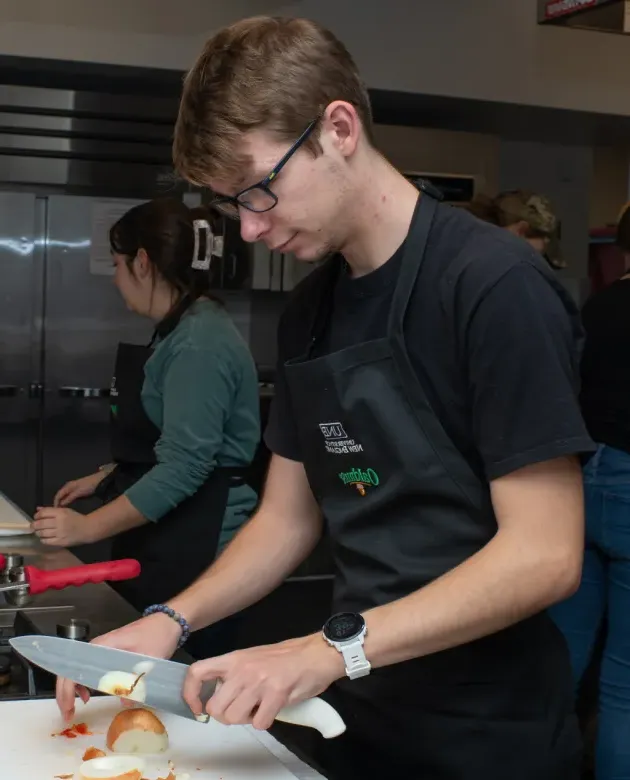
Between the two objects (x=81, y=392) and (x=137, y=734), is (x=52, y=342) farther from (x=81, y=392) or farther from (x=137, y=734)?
(x=137, y=734)

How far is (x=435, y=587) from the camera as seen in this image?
118 cm

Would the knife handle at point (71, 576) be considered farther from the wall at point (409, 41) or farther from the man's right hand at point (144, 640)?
the wall at point (409, 41)

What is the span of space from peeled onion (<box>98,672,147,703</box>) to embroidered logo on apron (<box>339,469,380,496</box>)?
341mm

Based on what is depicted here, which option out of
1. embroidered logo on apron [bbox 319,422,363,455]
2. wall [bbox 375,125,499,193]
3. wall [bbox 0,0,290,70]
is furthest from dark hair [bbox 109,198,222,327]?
wall [bbox 375,125,499,193]

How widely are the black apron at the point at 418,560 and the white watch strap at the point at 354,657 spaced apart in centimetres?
19

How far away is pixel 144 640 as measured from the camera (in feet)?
4.49

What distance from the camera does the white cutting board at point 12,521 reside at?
7.80ft

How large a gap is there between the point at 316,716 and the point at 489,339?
43 centimetres

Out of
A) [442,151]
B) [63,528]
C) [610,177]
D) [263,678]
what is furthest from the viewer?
[610,177]

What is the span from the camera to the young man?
1.17m

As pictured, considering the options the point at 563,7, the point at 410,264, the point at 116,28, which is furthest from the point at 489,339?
the point at 116,28

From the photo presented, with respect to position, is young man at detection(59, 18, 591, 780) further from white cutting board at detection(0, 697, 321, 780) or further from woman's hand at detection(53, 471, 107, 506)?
woman's hand at detection(53, 471, 107, 506)

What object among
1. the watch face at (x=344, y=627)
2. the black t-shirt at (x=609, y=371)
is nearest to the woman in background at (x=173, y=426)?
the black t-shirt at (x=609, y=371)

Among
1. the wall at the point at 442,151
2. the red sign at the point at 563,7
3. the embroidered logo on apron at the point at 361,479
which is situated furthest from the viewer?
the wall at the point at 442,151
